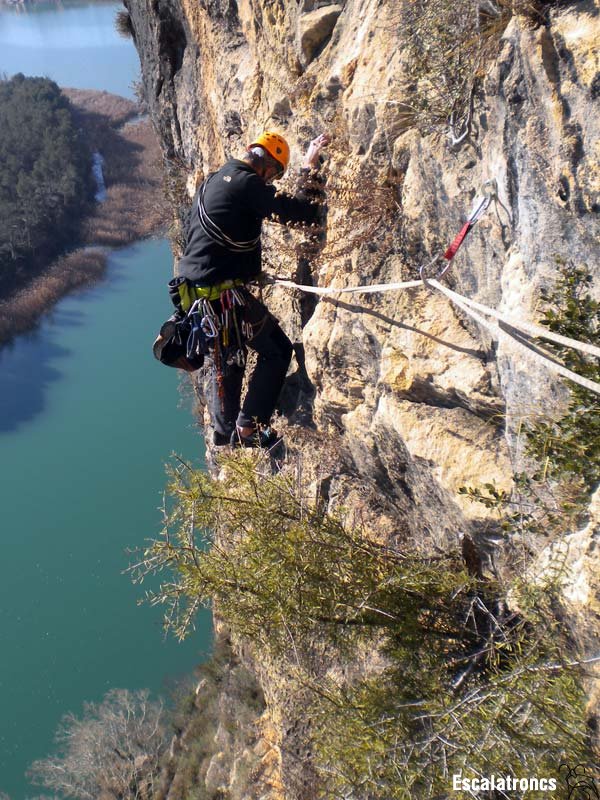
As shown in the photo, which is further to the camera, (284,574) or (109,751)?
(109,751)

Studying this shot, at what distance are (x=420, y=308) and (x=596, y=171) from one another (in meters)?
1.23

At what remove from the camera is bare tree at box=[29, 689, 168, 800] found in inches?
360

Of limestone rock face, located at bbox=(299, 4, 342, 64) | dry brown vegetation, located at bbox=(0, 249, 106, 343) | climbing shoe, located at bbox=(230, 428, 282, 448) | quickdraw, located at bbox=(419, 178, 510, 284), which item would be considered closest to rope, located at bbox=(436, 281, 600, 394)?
quickdraw, located at bbox=(419, 178, 510, 284)

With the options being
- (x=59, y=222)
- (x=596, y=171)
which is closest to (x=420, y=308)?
(x=596, y=171)

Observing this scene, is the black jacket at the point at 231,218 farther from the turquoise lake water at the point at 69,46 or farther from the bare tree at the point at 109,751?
the turquoise lake water at the point at 69,46

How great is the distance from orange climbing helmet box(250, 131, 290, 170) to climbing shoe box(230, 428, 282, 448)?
6.12 feet

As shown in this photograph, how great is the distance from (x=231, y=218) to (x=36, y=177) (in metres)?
23.9

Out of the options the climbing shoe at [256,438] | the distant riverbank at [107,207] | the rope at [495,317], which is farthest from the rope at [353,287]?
the distant riverbank at [107,207]

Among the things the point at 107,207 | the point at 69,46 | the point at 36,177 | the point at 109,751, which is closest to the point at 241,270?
the point at 109,751

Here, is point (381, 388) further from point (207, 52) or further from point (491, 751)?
point (207, 52)

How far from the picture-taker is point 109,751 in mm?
9617

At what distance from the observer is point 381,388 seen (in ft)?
11.2

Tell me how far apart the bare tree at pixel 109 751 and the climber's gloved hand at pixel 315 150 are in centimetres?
863

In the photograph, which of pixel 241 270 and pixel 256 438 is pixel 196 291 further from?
→ pixel 256 438
